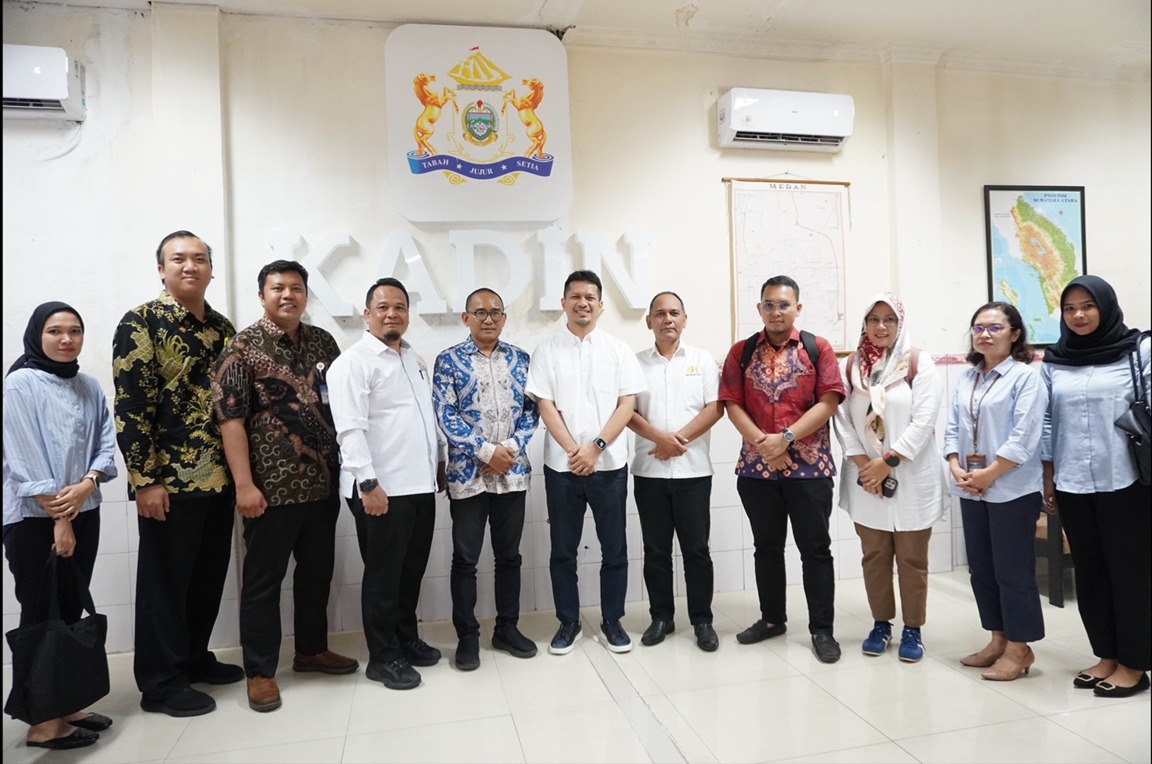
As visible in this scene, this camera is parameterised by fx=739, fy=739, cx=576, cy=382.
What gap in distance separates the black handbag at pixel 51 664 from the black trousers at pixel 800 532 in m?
2.70

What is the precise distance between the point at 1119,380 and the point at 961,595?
1786 millimetres

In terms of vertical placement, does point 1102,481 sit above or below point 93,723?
above

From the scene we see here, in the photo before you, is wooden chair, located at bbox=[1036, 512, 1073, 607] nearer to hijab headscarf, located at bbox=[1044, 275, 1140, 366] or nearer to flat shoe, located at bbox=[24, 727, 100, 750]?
hijab headscarf, located at bbox=[1044, 275, 1140, 366]

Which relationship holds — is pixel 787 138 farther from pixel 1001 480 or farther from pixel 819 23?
pixel 1001 480

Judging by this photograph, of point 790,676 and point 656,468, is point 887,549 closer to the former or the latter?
point 790,676

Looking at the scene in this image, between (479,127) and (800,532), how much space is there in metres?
2.65

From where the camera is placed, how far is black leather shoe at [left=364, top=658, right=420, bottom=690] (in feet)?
10.1

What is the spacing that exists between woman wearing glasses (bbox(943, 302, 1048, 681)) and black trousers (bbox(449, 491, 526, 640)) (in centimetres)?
193

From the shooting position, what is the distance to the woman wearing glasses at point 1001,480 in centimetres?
294

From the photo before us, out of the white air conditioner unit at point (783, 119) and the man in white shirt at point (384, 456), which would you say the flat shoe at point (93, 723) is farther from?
the white air conditioner unit at point (783, 119)

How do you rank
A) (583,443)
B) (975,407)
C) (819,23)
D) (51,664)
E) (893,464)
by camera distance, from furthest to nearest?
1. (819,23)
2. (583,443)
3. (893,464)
4. (975,407)
5. (51,664)

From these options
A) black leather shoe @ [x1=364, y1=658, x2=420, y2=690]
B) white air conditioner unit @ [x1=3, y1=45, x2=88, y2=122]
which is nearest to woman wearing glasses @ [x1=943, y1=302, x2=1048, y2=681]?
black leather shoe @ [x1=364, y1=658, x2=420, y2=690]

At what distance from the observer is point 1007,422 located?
2977 mm

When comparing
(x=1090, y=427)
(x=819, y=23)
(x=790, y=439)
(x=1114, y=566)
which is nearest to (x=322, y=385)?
(x=790, y=439)
